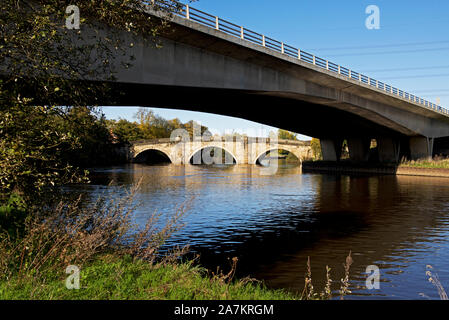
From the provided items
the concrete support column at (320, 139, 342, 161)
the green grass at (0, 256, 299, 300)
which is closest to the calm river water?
the green grass at (0, 256, 299, 300)

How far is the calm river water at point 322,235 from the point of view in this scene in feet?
31.9

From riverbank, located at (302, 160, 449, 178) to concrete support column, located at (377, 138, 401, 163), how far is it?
2.54 metres

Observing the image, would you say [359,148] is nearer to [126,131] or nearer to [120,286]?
[120,286]

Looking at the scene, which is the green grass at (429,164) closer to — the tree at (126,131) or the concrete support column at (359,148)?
the concrete support column at (359,148)

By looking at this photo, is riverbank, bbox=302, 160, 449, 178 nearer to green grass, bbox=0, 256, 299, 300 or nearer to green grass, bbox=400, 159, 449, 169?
green grass, bbox=400, 159, 449, 169

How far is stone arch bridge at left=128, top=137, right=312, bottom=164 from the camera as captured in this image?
77188mm
